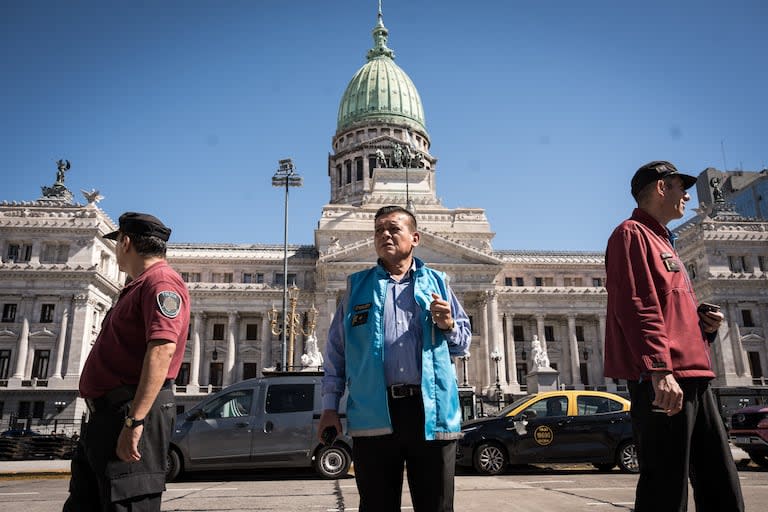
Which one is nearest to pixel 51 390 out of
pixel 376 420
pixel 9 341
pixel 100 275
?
pixel 9 341

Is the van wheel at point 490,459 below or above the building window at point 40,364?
below

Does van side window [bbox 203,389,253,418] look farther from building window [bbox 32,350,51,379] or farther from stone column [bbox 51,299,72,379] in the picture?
building window [bbox 32,350,51,379]

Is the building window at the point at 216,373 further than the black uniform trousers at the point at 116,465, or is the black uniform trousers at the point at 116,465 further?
the building window at the point at 216,373

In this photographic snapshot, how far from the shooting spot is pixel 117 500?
363cm

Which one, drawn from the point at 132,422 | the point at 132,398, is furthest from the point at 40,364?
the point at 132,422

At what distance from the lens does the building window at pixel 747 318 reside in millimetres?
48969

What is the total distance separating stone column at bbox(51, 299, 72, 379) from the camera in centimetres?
4200

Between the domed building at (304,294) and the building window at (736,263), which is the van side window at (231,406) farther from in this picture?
the building window at (736,263)

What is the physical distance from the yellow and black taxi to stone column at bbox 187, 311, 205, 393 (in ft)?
128

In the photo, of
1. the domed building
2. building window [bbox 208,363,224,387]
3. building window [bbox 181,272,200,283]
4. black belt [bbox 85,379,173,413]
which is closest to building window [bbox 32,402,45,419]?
the domed building

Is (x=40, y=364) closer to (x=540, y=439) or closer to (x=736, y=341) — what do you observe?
(x=540, y=439)

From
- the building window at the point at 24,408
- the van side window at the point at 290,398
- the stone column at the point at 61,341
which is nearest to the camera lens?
the van side window at the point at 290,398

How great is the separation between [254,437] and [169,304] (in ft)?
33.6

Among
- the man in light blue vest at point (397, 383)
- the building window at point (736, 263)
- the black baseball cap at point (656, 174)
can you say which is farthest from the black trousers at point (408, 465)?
the building window at point (736, 263)
